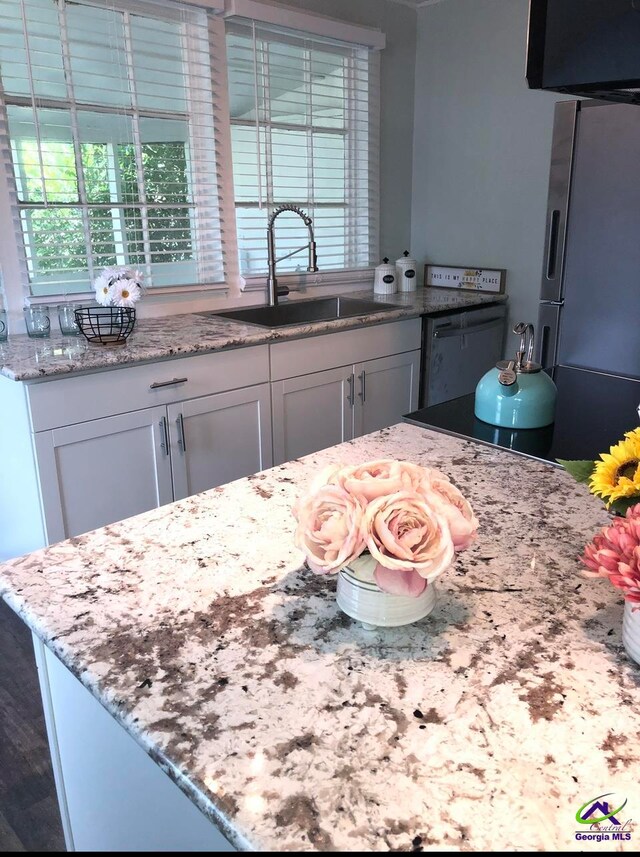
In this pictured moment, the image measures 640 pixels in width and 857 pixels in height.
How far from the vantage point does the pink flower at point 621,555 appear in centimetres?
71

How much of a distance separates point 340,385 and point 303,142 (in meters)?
1.32

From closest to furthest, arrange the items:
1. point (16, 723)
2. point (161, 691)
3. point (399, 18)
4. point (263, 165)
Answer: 1. point (161, 691)
2. point (16, 723)
3. point (263, 165)
4. point (399, 18)

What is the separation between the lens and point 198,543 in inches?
43.7

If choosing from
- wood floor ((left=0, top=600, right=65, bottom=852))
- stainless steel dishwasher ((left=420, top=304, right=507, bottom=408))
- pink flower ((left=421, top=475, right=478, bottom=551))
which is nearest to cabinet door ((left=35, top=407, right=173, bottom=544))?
wood floor ((left=0, top=600, right=65, bottom=852))

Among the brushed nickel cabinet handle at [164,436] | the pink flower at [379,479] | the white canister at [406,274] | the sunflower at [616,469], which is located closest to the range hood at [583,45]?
the sunflower at [616,469]

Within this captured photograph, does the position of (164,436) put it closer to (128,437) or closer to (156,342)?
(128,437)

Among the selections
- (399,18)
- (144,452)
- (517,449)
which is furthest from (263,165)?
(517,449)

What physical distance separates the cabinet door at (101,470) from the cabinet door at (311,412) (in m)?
0.53

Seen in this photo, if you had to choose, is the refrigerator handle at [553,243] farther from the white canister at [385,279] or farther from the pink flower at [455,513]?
the pink flower at [455,513]

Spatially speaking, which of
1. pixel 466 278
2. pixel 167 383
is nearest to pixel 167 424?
pixel 167 383

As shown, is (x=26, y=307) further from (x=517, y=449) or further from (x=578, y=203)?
(x=578, y=203)

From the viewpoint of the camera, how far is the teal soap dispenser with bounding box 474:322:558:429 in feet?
5.34

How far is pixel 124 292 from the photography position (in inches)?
96.4

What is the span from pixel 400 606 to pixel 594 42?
0.91 metres
